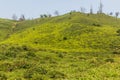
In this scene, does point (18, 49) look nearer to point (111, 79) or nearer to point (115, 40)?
point (115, 40)

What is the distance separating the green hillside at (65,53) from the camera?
3959 cm

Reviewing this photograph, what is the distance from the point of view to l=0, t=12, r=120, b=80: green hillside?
39594mm

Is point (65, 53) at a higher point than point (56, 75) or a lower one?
lower

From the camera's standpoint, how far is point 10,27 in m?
154

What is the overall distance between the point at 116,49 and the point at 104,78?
43958 millimetres

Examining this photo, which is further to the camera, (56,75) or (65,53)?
(65,53)

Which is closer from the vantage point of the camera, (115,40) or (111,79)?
(111,79)

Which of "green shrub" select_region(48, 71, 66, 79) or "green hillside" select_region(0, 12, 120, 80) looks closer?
"green shrub" select_region(48, 71, 66, 79)

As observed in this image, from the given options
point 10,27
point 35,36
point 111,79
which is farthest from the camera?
point 10,27

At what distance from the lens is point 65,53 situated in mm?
73562

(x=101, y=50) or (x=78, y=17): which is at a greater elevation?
(x=78, y=17)

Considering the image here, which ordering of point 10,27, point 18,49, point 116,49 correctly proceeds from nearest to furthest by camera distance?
point 18,49 < point 116,49 < point 10,27

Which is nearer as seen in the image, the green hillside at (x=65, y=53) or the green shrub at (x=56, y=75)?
the green shrub at (x=56, y=75)

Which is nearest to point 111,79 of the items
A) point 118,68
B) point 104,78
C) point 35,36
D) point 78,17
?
point 104,78
